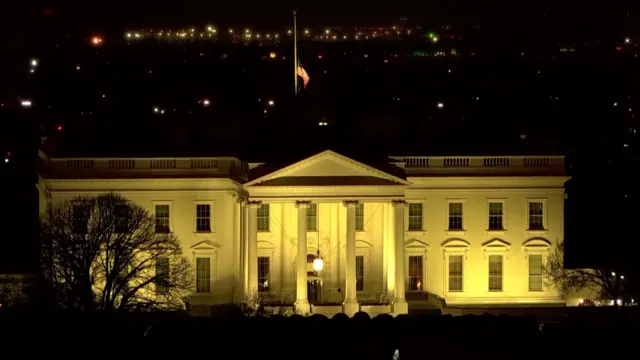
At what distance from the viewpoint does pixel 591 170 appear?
370 ft

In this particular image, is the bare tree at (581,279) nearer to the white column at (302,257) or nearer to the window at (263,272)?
the white column at (302,257)

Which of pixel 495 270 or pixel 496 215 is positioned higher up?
pixel 496 215

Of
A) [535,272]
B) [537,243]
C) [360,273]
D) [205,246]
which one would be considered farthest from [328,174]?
[535,272]

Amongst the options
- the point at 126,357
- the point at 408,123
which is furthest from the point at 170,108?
the point at 126,357

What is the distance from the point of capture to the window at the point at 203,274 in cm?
7569

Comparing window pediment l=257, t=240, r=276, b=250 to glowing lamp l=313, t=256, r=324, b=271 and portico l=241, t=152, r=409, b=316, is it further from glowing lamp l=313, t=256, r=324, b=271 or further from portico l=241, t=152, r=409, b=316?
glowing lamp l=313, t=256, r=324, b=271

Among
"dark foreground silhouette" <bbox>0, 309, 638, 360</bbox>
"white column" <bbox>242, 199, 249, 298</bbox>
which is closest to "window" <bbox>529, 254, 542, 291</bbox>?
"white column" <bbox>242, 199, 249, 298</bbox>

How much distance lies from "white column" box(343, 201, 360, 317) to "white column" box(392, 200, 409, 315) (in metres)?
1.69

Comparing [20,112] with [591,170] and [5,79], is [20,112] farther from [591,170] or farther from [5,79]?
[591,170]

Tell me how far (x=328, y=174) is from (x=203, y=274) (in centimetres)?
753

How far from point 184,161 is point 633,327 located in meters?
24.4

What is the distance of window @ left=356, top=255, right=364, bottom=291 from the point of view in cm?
7600

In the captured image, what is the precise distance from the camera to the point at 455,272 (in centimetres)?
7712

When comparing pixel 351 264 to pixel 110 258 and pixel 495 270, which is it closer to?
pixel 495 270
